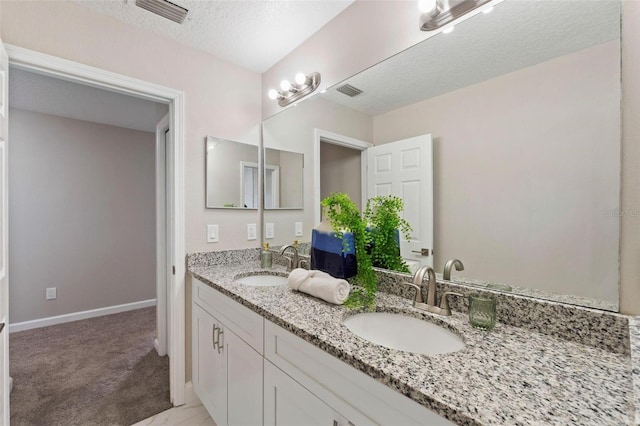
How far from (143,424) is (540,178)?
7.76ft

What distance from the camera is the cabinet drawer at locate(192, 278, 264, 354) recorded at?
117cm

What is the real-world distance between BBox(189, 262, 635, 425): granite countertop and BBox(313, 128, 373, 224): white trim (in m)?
0.81

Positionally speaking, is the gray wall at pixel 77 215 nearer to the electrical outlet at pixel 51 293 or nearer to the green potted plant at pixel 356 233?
the electrical outlet at pixel 51 293

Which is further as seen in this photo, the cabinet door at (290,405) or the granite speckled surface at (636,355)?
the cabinet door at (290,405)

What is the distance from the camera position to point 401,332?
1057mm

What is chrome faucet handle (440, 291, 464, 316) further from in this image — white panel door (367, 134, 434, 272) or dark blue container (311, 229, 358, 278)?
dark blue container (311, 229, 358, 278)

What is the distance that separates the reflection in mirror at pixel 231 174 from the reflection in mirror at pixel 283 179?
0.09 metres

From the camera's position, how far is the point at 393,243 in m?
1.38

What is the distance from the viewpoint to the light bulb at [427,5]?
3.68ft

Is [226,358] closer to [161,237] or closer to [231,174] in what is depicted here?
[231,174]

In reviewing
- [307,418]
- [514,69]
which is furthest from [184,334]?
[514,69]

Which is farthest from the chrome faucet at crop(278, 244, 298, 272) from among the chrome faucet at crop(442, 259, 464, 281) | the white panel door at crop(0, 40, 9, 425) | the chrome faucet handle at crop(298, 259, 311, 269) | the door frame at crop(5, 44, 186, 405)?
the white panel door at crop(0, 40, 9, 425)

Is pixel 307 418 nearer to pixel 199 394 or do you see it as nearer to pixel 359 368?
pixel 359 368

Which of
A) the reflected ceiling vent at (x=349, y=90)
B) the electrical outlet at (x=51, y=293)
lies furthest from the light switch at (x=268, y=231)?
the electrical outlet at (x=51, y=293)
